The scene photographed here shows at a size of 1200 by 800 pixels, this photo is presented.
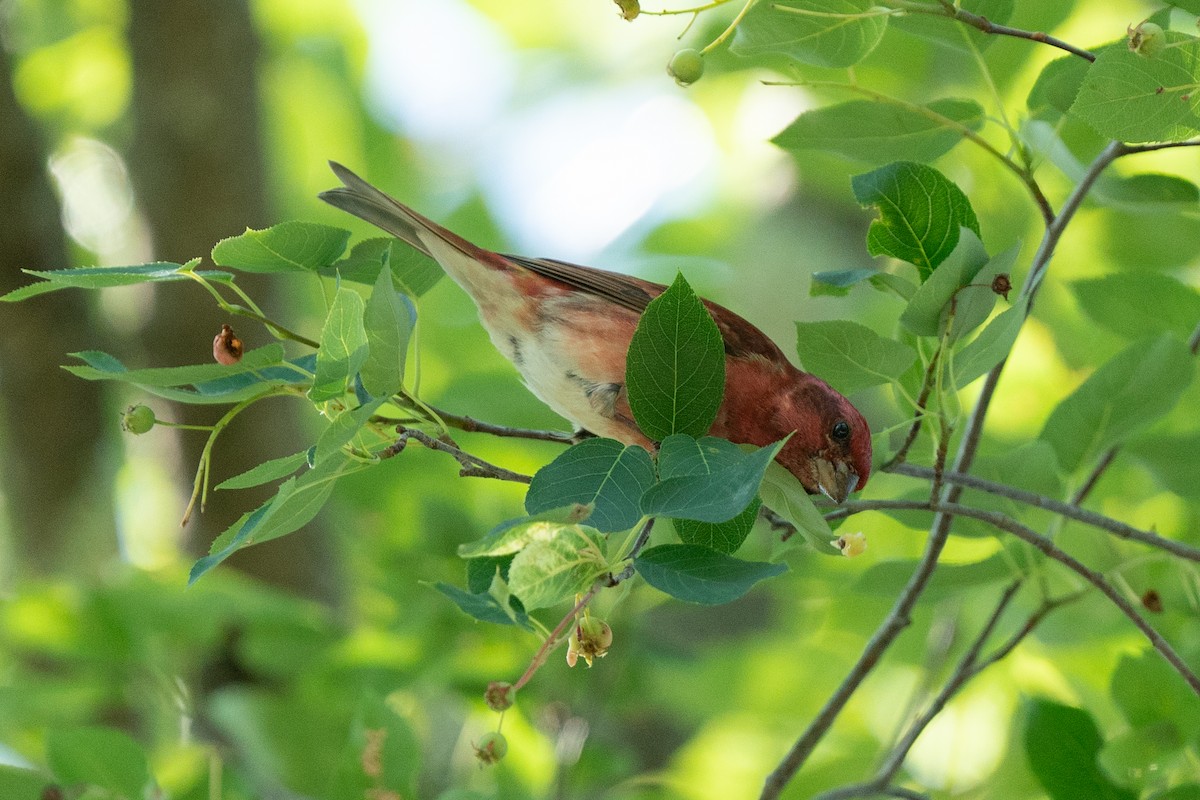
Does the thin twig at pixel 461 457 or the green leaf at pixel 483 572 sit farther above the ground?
the thin twig at pixel 461 457

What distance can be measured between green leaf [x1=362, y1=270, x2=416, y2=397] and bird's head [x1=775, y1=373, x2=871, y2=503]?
3.97ft

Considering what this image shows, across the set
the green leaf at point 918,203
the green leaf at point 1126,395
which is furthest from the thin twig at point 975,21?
the green leaf at point 1126,395

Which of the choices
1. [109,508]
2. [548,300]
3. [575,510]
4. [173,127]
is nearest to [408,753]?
[548,300]

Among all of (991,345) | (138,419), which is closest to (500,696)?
(138,419)

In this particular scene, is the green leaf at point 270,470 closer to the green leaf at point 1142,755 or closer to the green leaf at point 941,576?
the green leaf at point 941,576

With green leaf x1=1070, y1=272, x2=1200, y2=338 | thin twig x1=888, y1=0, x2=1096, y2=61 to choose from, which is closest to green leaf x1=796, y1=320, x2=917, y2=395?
thin twig x1=888, y1=0, x2=1096, y2=61

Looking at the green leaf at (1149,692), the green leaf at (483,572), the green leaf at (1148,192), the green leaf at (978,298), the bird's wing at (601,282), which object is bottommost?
the green leaf at (1149,692)

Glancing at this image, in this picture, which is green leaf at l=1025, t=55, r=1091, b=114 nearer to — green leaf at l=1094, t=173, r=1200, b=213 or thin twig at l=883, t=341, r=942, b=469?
green leaf at l=1094, t=173, r=1200, b=213

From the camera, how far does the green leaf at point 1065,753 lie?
9.05 ft

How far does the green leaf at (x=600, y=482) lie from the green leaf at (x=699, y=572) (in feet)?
0.37

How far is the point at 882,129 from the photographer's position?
2.54 metres

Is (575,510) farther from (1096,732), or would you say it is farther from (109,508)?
(109,508)

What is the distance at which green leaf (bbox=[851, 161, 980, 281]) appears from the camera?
7.44 feet

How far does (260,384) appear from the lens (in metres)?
2.14
